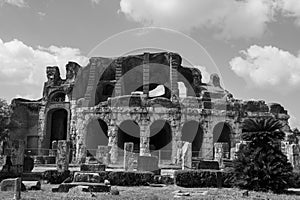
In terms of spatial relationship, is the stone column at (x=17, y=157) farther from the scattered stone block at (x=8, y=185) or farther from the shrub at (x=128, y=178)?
the scattered stone block at (x=8, y=185)

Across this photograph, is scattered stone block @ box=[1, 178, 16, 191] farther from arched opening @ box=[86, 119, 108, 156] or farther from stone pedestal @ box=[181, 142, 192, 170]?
arched opening @ box=[86, 119, 108, 156]

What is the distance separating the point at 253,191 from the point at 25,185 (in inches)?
352

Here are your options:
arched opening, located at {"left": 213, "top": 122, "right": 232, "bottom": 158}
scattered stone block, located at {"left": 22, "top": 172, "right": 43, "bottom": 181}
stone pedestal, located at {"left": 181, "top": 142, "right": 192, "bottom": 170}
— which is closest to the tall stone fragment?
stone pedestal, located at {"left": 181, "top": 142, "right": 192, "bottom": 170}

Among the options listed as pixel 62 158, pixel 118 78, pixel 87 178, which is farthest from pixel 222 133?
pixel 87 178

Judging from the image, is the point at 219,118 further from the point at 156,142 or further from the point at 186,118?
the point at 156,142

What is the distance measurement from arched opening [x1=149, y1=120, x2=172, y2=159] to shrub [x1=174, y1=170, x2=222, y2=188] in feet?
42.1

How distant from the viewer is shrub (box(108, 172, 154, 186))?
1750cm

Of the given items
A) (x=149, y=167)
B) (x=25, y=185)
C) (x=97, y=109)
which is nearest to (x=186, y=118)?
(x=97, y=109)

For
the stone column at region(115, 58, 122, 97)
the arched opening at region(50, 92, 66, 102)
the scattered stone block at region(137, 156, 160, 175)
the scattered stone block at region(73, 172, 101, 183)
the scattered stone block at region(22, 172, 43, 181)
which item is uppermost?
the stone column at region(115, 58, 122, 97)

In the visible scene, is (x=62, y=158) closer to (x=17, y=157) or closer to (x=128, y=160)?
(x=17, y=157)

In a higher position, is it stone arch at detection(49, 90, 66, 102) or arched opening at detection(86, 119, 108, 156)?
stone arch at detection(49, 90, 66, 102)

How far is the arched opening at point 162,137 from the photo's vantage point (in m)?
32.8

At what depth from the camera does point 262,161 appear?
15.5 meters

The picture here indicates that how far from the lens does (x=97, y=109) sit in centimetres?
3272
